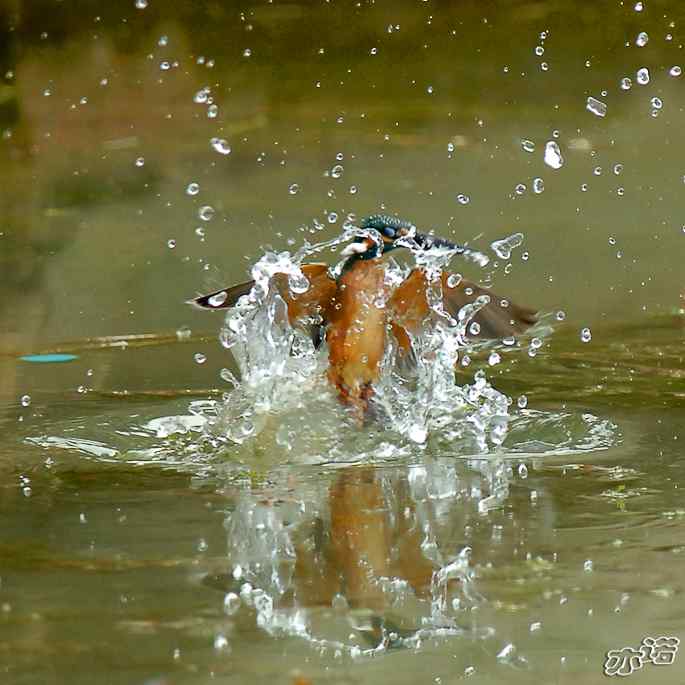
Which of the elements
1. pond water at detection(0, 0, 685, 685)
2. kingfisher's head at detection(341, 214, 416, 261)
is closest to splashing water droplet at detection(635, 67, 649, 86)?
pond water at detection(0, 0, 685, 685)

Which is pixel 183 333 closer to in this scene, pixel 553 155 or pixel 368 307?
pixel 368 307

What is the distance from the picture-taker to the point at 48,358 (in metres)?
4.59

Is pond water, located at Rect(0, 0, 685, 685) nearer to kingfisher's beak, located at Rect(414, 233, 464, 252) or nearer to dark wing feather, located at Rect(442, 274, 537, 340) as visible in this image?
dark wing feather, located at Rect(442, 274, 537, 340)

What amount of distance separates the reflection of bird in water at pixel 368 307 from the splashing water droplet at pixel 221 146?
9.73ft

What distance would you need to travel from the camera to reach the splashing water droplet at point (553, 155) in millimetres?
6211

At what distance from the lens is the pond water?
1820 mm

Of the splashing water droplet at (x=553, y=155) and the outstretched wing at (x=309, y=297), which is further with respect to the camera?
the splashing water droplet at (x=553, y=155)

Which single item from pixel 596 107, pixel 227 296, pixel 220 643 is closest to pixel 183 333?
pixel 227 296

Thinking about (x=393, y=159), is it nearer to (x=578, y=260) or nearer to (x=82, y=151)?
(x=578, y=260)

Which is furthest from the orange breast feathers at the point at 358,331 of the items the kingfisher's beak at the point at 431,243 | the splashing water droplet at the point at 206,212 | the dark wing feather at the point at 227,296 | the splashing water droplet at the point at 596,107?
the splashing water droplet at the point at 596,107

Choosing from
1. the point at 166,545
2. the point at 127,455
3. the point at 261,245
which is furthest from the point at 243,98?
the point at 166,545

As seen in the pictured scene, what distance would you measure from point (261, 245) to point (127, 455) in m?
3.05

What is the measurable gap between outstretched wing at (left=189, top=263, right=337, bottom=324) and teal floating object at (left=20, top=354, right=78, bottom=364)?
1.31 metres

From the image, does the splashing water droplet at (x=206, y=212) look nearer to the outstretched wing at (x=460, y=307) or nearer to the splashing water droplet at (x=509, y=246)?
the splashing water droplet at (x=509, y=246)
